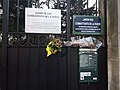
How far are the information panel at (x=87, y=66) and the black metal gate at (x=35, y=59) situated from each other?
11 centimetres

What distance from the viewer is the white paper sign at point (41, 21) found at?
5414 mm

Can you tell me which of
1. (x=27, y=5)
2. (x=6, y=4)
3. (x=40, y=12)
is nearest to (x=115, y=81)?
(x=40, y=12)

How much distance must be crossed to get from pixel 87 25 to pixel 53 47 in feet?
3.24

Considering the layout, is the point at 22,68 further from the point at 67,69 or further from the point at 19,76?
the point at 67,69

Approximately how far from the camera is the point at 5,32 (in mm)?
5367

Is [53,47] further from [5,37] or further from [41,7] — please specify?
[5,37]

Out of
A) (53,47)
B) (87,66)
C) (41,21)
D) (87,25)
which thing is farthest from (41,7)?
(87,66)

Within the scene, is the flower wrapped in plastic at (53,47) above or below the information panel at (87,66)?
above

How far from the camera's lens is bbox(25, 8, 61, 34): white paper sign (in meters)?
5.41

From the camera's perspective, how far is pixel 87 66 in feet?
18.2

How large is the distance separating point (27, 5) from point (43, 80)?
1831 mm

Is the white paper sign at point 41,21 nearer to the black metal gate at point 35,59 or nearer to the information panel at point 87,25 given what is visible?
the black metal gate at point 35,59

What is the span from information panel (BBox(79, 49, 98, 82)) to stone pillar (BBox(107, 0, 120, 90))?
1.25ft

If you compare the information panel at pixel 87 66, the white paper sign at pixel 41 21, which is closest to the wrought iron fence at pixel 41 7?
the white paper sign at pixel 41 21
